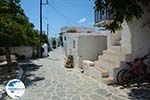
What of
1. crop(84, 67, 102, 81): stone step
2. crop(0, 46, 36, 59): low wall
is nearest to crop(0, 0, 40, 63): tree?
crop(84, 67, 102, 81): stone step

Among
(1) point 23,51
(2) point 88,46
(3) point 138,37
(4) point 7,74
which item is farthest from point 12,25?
(1) point 23,51

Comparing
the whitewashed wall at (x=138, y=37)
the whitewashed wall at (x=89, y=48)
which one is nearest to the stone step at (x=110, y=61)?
the whitewashed wall at (x=138, y=37)

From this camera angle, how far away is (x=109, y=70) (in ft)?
38.5

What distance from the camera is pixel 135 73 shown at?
10.6m

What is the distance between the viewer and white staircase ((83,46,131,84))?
442 inches

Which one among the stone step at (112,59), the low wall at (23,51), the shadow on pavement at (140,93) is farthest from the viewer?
the low wall at (23,51)

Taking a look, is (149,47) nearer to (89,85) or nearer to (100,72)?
(100,72)

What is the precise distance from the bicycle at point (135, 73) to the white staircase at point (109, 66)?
1.06 ft

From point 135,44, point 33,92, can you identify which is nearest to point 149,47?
point 135,44

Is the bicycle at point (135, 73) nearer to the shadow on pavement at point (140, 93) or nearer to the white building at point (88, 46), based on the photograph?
the shadow on pavement at point (140, 93)

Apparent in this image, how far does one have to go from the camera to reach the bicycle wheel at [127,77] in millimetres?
10710

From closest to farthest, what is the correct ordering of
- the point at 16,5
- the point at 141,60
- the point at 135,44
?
the point at 141,60 → the point at 135,44 → the point at 16,5

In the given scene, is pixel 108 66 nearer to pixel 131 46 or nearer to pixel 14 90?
pixel 131 46

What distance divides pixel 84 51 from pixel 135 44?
5719 millimetres
